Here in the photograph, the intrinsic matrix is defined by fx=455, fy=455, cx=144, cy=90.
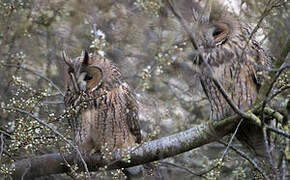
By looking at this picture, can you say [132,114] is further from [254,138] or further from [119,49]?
[254,138]

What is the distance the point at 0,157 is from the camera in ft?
9.98

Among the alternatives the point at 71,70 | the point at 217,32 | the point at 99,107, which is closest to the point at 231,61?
the point at 217,32

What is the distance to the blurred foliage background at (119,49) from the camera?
3.90m

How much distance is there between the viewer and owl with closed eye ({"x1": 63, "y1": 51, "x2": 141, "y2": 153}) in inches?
164

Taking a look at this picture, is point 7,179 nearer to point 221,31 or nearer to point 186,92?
point 221,31

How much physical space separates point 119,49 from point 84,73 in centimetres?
99

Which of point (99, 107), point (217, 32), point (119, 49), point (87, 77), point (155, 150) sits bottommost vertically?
point (155, 150)

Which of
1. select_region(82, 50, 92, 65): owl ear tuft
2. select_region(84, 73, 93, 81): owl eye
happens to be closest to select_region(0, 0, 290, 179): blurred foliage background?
select_region(82, 50, 92, 65): owl ear tuft

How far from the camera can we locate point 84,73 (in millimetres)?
4199

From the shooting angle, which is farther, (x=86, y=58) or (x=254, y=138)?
(x=86, y=58)

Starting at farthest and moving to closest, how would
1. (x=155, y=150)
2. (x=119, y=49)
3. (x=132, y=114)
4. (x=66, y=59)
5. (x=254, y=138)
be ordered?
1. (x=119, y=49)
2. (x=132, y=114)
3. (x=66, y=59)
4. (x=254, y=138)
5. (x=155, y=150)

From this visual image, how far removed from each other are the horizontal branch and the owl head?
2.23 ft

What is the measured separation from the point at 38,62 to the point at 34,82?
0.23 meters

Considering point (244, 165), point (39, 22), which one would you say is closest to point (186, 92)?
point (244, 165)
